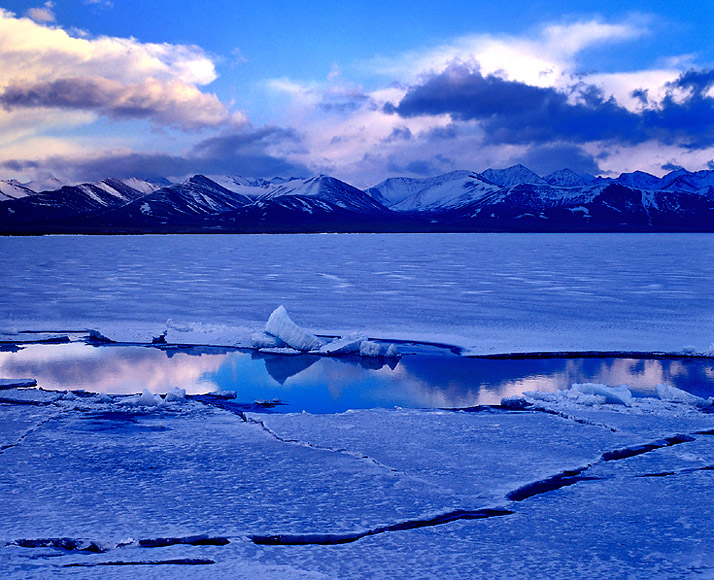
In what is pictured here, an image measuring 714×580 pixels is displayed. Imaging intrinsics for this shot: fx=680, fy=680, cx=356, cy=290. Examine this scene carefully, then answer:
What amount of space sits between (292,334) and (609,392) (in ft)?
18.2

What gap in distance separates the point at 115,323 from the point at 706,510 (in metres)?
12.2

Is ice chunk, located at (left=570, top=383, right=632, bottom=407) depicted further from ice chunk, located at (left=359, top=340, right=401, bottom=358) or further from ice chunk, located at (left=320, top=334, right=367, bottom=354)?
ice chunk, located at (left=320, top=334, right=367, bottom=354)

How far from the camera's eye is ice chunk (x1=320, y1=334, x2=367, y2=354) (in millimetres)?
11523

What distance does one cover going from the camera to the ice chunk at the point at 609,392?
8.09 metres

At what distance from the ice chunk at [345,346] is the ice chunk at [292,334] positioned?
211 millimetres

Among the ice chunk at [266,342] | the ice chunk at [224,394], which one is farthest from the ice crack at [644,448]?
the ice chunk at [266,342]

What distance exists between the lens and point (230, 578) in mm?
3840

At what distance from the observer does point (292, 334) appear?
11828 millimetres

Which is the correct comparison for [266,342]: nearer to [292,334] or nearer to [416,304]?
[292,334]

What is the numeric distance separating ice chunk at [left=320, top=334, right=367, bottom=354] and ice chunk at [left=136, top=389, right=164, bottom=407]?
4.03 metres

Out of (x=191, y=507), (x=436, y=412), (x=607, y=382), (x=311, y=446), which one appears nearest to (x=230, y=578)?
(x=191, y=507)

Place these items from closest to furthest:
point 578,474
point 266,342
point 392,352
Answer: point 578,474, point 392,352, point 266,342

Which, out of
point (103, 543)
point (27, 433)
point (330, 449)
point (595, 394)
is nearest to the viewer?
point (103, 543)

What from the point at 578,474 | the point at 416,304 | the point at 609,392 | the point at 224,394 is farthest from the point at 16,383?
the point at 416,304
